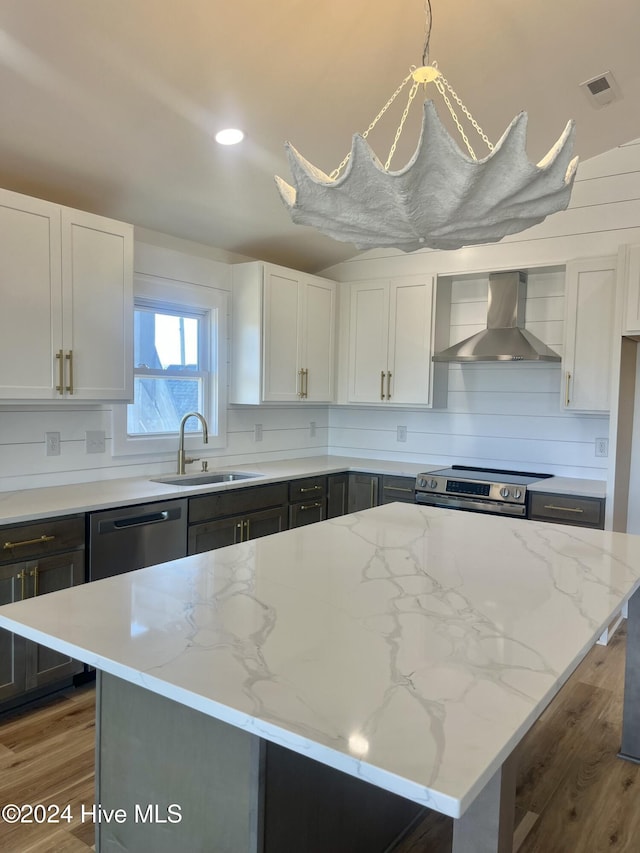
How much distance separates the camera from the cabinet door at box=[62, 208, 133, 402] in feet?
9.64

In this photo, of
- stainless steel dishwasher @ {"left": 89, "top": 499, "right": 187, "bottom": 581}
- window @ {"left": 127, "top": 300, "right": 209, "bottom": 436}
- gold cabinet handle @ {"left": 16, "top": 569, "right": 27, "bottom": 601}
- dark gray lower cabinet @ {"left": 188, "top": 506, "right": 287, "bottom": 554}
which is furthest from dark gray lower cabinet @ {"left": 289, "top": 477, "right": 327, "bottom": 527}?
gold cabinet handle @ {"left": 16, "top": 569, "right": 27, "bottom": 601}

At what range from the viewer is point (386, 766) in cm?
89

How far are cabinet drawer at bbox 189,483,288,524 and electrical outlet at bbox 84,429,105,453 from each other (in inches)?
26.3

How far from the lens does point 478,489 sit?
12.8ft

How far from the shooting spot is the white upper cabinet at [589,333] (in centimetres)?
374

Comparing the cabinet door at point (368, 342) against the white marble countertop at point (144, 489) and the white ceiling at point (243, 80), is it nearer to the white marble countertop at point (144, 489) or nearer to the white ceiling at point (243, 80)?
the white marble countertop at point (144, 489)

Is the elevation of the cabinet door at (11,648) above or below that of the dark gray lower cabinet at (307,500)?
below

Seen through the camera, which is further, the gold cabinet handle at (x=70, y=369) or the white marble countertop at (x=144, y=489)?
the gold cabinet handle at (x=70, y=369)

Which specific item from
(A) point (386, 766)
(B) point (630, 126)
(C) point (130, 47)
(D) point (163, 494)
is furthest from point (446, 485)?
(A) point (386, 766)

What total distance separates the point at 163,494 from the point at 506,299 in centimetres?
265

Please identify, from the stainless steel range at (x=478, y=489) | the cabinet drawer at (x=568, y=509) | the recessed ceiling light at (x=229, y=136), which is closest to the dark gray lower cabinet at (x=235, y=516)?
the stainless steel range at (x=478, y=489)

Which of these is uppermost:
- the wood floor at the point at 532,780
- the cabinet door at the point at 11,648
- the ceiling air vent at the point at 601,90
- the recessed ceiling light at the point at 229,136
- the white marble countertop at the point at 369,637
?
the ceiling air vent at the point at 601,90

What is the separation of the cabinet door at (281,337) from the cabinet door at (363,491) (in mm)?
744

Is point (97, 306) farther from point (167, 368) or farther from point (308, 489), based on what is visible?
point (308, 489)
